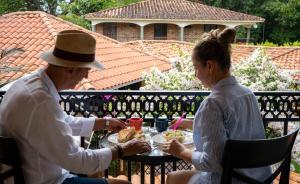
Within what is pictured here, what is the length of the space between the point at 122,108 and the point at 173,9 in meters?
18.9

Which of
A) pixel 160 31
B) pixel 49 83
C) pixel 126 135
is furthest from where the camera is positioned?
pixel 160 31

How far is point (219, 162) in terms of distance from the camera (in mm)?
1513

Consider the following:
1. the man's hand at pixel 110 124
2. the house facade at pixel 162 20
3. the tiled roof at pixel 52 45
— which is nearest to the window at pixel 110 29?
the house facade at pixel 162 20

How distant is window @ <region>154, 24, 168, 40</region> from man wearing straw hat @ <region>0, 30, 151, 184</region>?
19.1m

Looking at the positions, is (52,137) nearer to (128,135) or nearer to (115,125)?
(128,135)

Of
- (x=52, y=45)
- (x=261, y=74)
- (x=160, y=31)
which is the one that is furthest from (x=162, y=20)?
(x=261, y=74)

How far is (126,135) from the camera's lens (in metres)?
1.92

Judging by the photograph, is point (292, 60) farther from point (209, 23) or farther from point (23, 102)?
point (23, 102)

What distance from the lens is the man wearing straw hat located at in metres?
1.44

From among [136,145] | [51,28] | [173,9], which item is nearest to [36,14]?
[51,28]

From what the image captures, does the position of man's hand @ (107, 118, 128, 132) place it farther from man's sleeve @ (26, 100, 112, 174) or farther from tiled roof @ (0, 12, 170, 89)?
tiled roof @ (0, 12, 170, 89)

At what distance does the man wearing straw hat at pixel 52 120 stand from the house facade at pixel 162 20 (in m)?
17.6

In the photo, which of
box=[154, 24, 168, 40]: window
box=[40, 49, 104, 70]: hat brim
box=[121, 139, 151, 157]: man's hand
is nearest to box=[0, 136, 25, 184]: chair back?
box=[40, 49, 104, 70]: hat brim

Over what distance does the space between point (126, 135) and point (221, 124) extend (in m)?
0.58
